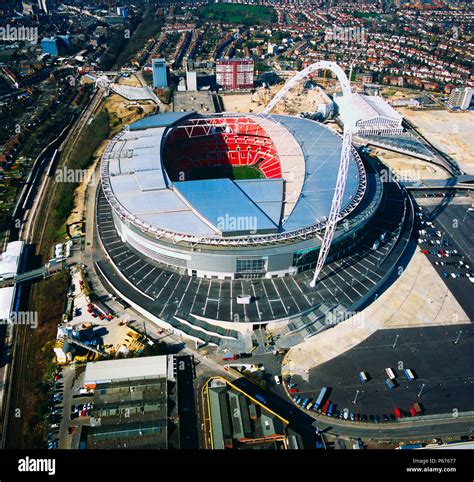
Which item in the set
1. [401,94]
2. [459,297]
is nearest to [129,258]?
[459,297]

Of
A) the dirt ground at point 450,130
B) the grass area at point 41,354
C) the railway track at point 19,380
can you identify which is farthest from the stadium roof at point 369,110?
the grass area at point 41,354

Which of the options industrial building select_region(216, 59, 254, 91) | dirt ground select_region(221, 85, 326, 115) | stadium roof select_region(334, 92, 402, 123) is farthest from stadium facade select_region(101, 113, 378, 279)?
industrial building select_region(216, 59, 254, 91)

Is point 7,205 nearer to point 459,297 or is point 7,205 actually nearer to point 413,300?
point 413,300

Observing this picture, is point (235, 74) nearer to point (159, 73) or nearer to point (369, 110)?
point (159, 73)

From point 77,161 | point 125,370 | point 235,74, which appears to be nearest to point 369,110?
point 235,74

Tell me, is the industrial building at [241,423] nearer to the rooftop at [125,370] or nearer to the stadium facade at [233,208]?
the rooftop at [125,370]
